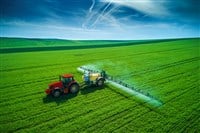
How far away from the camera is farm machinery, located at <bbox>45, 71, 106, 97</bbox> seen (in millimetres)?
12211

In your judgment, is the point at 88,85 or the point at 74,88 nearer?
the point at 74,88

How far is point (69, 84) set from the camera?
41.6 feet

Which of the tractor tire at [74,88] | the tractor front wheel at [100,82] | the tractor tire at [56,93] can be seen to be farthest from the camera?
the tractor front wheel at [100,82]

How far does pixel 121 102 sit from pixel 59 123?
161 inches

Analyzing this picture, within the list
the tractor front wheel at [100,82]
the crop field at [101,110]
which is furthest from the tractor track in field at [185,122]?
the tractor front wheel at [100,82]

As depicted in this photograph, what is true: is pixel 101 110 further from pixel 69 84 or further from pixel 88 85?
pixel 88 85

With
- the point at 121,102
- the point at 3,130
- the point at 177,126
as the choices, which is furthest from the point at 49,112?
the point at 177,126

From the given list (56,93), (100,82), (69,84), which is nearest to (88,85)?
(100,82)

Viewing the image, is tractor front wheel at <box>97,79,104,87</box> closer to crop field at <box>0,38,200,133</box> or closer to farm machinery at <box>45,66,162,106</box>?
farm machinery at <box>45,66,162,106</box>

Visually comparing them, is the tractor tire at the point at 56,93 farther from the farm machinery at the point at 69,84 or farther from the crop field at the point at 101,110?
the crop field at the point at 101,110

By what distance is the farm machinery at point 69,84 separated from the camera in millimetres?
12211

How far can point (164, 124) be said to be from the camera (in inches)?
358

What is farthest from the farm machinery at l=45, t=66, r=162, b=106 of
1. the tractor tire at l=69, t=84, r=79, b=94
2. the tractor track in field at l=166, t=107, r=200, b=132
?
the tractor track in field at l=166, t=107, r=200, b=132

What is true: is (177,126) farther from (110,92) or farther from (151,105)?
(110,92)
